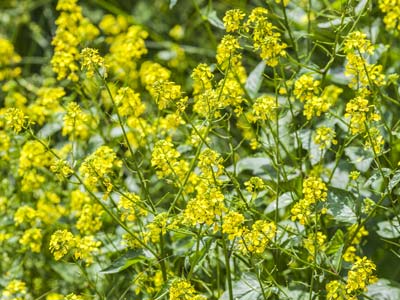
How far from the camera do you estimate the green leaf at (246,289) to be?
2627mm

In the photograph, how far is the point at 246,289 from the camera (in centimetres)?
267

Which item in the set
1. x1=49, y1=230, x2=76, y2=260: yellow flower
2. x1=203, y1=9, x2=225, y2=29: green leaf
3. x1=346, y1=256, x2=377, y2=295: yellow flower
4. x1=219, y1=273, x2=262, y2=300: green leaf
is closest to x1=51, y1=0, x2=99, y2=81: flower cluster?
x1=203, y1=9, x2=225, y2=29: green leaf

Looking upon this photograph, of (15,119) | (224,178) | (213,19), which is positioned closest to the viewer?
(15,119)

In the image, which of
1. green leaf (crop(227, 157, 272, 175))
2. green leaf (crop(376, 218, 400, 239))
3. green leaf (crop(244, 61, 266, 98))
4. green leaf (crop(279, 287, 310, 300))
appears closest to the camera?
green leaf (crop(279, 287, 310, 300))

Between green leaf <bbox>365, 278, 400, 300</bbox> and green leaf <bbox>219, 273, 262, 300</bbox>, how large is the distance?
1.43ft

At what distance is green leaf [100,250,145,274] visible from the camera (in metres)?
2.67

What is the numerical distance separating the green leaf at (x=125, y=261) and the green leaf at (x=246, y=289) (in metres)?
0.32

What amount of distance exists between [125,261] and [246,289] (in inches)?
16.9

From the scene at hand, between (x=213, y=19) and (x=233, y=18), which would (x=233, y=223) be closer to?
(x=233, y=18)

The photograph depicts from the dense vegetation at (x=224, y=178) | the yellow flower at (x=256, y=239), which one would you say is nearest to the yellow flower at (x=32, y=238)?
the dense vegetation at (x=224, y=178)

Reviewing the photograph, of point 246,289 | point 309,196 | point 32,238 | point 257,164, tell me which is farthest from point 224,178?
point 32,238

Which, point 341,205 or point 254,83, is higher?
point 254,83

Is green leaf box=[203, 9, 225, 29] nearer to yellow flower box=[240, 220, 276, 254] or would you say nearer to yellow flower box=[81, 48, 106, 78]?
yellow flower box=[81, 48, 106, 78]

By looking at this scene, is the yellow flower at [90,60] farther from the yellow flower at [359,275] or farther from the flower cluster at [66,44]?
the yellow flower at [359,275]
